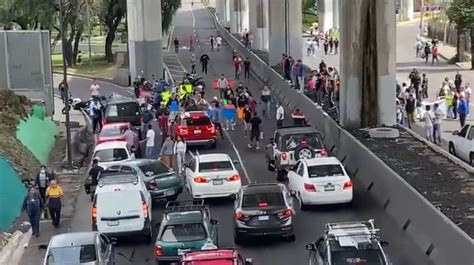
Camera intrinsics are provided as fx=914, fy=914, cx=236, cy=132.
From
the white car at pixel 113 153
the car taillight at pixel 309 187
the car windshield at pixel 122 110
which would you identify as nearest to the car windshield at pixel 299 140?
the car taillight at pixel 309 187

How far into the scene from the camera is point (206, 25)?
129 m

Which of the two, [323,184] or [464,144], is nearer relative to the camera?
[323,184]

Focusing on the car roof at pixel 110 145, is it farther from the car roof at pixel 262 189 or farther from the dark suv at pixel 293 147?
the car roof at pixel 262 189

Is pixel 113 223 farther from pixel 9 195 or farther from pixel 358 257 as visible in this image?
pixel 358 257

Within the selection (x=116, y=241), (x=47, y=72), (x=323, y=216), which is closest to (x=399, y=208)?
(x=323, y=216)

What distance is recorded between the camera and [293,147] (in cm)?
2789

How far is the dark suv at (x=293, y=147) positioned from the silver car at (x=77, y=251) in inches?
421

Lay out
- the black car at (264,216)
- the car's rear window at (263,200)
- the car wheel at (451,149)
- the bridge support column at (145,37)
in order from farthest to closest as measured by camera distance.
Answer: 1. the bridge support column at (145,37)
2. the car wheel at (451,149)
3. the car's rear window at (263,200)
4. the black car at (264,216)

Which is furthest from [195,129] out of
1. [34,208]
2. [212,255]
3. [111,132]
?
[212,255]

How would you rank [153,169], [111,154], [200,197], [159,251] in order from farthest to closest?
[111,154]
[153,169]
[200,197]
[159,251]

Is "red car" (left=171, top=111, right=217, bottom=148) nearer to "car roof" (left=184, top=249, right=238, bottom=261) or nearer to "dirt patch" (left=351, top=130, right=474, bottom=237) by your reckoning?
"dirt patch" (left=351, top=130, right=474, bottom=237)

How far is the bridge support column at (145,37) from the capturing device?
5978cm

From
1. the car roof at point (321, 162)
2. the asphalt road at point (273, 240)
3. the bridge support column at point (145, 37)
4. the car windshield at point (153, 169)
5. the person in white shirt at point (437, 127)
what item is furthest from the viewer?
the bridge support column at point (145, 37)

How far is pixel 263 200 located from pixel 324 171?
3.45m
